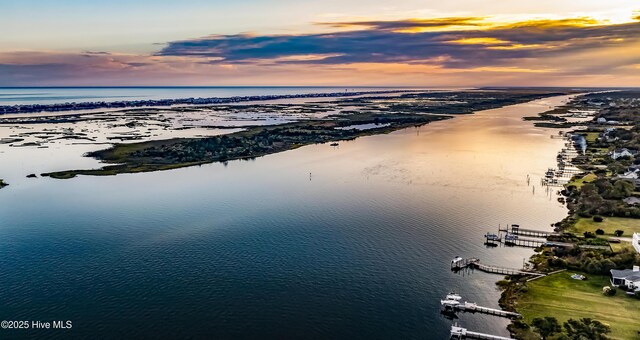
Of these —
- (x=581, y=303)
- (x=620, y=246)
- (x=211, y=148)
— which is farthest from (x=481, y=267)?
(x=211, y=148)

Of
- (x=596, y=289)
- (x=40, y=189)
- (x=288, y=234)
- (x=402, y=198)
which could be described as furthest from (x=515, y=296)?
(x=40, y=189)

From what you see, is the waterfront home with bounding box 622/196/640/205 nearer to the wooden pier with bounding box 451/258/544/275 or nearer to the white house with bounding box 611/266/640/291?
the white house with bounding box 611/266/640/291

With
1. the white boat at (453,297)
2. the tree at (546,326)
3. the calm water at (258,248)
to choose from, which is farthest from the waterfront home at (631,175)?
the white boat at (453,297)

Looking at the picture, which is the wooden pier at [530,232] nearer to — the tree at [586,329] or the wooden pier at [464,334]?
the tree at [586,329]

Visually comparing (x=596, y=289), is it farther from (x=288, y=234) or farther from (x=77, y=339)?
(x=77, y=339)

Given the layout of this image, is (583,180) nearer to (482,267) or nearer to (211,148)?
(482,267)

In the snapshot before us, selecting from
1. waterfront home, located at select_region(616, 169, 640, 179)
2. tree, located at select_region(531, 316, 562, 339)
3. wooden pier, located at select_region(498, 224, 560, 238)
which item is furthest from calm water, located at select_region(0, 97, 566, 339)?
waterfront home, located at select_region(616, 169, 640, 179)
